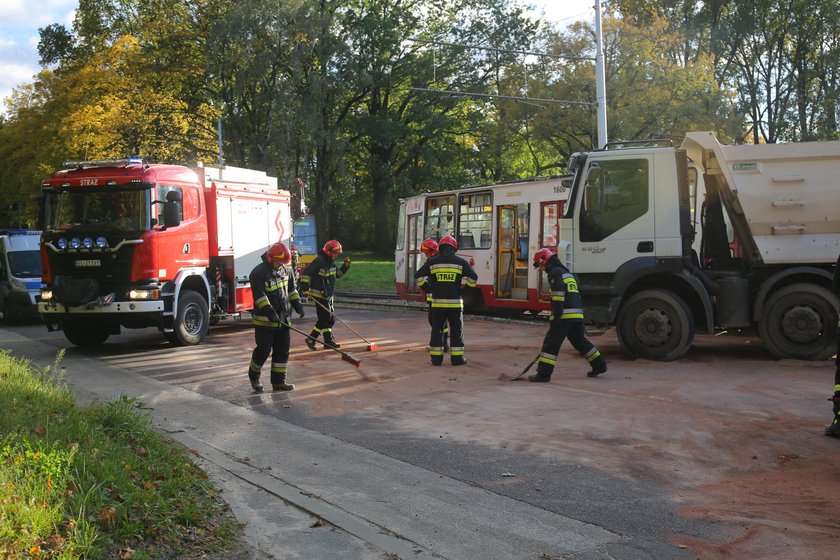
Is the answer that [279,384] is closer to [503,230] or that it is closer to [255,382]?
[255,382]

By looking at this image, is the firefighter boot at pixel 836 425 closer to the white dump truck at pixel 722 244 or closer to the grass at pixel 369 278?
the white dump truck at pixel 722 244

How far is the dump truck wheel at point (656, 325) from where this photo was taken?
1164cm

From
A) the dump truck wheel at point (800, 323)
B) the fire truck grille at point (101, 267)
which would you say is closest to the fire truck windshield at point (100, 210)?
the fire truck grille at point (101, 267)

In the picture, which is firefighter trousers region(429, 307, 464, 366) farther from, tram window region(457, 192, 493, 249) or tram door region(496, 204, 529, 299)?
tram window region(457, 192, 493, 249)

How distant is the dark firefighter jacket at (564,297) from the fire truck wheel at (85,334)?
914 cm

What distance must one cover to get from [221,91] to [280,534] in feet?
118

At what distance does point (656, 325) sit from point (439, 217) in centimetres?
932

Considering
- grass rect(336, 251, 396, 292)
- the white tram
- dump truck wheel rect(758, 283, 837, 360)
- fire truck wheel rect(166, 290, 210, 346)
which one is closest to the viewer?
dump truck wheel rect(758, 283, 837, 360)

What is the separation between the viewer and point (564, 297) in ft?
34.8

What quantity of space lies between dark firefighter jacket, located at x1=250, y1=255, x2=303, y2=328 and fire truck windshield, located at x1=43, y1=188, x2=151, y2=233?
433 cm

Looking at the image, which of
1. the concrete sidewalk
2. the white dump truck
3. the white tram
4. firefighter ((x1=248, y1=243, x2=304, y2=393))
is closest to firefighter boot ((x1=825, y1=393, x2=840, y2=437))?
the concrete sidewalk

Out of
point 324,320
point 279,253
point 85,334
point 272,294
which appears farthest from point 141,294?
point 279,253

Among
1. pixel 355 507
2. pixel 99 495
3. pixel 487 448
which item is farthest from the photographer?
pixel 487 448

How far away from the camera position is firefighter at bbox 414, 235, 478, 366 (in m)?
11.9
